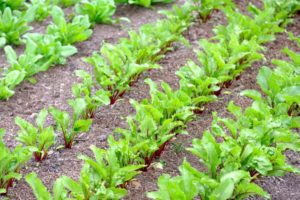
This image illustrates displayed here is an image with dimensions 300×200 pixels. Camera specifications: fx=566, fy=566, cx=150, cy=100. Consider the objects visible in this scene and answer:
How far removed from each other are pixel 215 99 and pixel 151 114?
0.86m

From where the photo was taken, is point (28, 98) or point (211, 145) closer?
point (211, 145)

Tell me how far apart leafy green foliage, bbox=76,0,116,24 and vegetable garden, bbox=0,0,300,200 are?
0.02m

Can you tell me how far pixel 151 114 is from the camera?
4.40 meters

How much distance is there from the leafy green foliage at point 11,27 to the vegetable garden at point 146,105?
12mm

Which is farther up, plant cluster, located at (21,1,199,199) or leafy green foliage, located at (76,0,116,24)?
leafy green foliage, located at (76,0,116,24)

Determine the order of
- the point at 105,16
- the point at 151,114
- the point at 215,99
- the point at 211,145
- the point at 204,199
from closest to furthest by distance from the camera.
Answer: the point at 204,199 → the point at 211,145 → the point at 151,114 → the point at 215,99 → the point at 105,16

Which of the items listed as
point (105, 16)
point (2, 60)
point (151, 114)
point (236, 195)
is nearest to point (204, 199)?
point (236, 195)

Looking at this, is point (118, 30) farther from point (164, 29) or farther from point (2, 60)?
point (2, 60)

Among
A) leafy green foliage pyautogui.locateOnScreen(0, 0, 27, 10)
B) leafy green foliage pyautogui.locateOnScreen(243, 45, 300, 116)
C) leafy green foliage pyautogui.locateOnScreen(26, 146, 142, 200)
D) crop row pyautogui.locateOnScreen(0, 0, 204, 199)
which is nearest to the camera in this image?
leafy green foliage pyautogui.locateOnScreen(26, 146, 142, 200)

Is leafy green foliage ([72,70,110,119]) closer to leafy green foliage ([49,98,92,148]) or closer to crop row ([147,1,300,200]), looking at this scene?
leafy green foliage ([49,98,92,148])

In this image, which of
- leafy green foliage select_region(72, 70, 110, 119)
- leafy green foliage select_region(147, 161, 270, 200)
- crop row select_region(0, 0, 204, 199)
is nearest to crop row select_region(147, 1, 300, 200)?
leafy green foliage select_region(147, 161, 270, 200)

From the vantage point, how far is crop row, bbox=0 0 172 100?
5.40 meters

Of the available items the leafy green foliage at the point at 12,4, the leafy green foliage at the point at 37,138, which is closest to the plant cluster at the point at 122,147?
the leafy green foliage at the point at 37,138

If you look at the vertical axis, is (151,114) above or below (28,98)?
above
